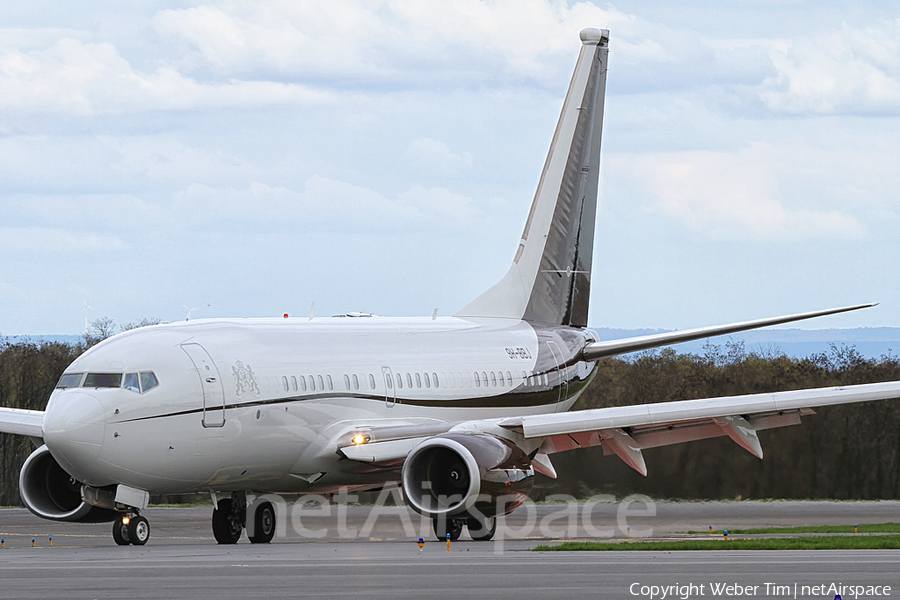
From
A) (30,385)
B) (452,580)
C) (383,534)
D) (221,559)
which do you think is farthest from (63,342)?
(452,580)

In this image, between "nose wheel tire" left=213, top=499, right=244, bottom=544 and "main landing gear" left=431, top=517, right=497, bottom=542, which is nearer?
"main landing gear" left=431, top=517, right=497, bottom=542

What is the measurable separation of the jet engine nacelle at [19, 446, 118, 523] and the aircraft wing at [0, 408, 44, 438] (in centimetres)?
51

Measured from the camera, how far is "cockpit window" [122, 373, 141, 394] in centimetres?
2400

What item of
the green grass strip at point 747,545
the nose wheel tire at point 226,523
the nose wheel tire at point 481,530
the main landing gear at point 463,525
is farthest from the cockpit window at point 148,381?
the green grass strip at point 747,545

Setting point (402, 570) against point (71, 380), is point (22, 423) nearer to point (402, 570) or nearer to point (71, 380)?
point (71, 380)

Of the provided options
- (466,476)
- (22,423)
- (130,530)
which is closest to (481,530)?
(466,476)

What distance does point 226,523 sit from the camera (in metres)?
27.9

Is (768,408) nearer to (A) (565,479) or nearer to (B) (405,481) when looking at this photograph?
(B) (405,481)

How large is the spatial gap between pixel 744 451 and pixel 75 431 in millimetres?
21662

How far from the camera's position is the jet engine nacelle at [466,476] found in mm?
25219

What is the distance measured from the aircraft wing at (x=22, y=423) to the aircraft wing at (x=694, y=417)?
26.3 ft

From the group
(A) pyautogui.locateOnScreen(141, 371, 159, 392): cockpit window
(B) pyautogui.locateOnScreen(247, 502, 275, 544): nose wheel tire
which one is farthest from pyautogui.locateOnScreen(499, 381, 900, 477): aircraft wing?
(A) pyautogui.locateOnScreen(141, 371, 159, 392): cockpit window

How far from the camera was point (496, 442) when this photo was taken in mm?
25969

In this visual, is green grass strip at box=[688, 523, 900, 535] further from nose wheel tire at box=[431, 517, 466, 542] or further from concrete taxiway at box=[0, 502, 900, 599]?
nose wheel tire at box=[431, 517, 466, 542]
